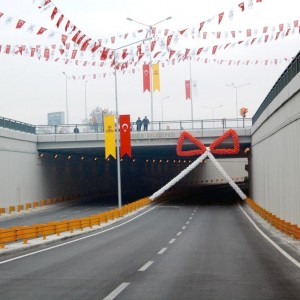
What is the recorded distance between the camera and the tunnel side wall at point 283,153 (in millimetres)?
24170

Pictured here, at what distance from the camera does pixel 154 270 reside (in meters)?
15.7

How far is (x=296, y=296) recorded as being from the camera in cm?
1165

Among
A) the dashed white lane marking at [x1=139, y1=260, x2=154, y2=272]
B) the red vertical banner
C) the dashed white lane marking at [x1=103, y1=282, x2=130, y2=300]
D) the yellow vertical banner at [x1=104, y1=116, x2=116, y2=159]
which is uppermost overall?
the red vertical banner

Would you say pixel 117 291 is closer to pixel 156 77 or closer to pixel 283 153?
pixel 283 153

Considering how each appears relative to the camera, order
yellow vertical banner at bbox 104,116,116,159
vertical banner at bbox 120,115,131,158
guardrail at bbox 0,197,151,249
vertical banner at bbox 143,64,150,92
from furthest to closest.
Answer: vertical banner at bbox 143,64,150,92, vertical banner at bbox 120,115,131,158, yellow vertical banner at bbox 104,116,116,159, guardrail at bbox 0,197,151,249

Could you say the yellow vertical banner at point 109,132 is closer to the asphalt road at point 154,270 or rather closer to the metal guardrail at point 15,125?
the metal guardrail at point 15,125

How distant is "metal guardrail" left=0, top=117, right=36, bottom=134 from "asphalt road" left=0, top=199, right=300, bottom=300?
25.2m

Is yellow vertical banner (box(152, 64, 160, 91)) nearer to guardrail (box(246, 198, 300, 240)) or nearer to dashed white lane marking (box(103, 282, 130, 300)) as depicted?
guardrail (box(246, 198, 300, 240))

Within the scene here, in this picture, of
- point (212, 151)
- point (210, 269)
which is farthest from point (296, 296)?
point (212, 151)

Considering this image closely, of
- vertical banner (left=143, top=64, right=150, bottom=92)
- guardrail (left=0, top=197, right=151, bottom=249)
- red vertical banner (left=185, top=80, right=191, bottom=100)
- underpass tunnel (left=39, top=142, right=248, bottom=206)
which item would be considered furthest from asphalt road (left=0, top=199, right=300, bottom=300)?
red vertical banner (left=185, top=80, right=191, bottom=100)

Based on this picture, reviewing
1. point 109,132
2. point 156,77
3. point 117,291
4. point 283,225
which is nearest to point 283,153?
point 283,225

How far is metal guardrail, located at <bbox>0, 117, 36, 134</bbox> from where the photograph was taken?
50.0 meters

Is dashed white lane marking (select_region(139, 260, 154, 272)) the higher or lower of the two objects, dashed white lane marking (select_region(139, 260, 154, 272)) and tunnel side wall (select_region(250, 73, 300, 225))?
the lower

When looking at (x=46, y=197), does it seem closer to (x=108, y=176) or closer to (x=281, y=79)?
(x=108, y=176)
